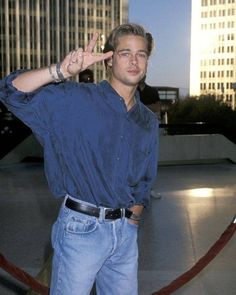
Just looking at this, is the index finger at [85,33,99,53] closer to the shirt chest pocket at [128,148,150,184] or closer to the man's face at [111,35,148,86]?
the man's face at [111,35,148,86]

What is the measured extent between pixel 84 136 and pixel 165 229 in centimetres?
360

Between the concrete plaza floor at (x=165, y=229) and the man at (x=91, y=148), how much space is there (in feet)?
5.34

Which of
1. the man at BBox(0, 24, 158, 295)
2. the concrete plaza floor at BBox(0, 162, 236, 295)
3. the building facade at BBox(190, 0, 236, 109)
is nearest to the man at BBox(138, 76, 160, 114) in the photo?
the concrete plaza floor at BBox(0, 162, 236, 295)

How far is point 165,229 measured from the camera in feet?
17.9

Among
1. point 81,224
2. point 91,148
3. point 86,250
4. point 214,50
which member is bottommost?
point 86,250

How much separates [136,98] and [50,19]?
13109cm

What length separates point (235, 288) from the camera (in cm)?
370

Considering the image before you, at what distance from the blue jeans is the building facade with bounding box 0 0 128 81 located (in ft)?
381

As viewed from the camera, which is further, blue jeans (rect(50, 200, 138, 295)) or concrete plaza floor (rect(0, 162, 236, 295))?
concrete plaza floor (rect(0, 162, 236, 295))

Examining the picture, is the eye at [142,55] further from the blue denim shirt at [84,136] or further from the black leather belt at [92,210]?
the black leather belt at [92,210]

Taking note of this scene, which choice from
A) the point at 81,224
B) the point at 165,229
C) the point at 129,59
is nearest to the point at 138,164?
the point at 81,224

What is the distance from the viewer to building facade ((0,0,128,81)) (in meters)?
120

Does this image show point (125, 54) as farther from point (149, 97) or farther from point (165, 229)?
point (149, 97)

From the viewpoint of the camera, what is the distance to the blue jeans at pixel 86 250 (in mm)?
2102
